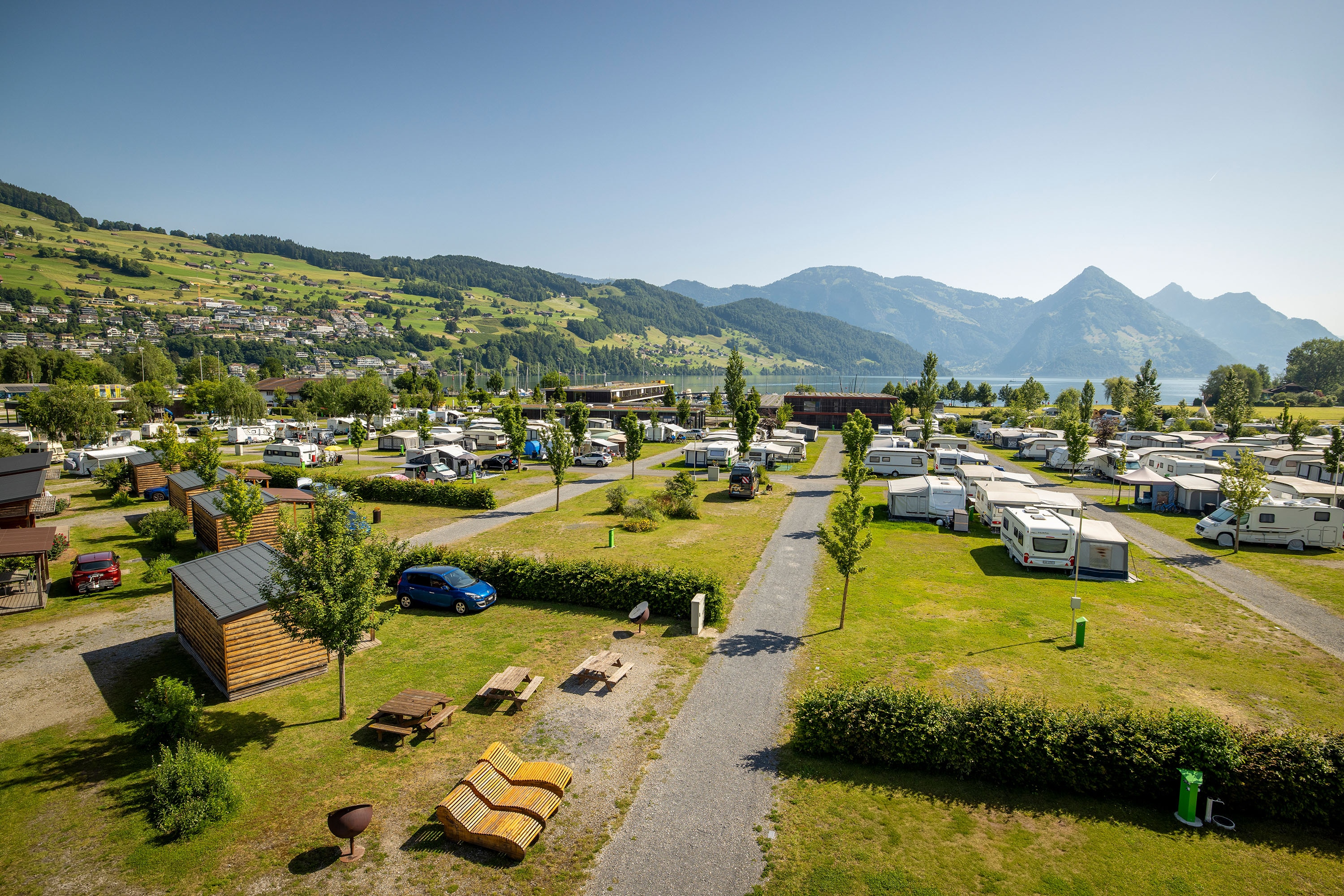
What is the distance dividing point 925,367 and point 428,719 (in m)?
82.4

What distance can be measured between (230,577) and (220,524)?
10.2m

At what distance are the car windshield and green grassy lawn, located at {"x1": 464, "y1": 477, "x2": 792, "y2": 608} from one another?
16.9ft

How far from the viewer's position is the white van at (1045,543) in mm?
21891

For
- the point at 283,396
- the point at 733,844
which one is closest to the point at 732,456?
the point at 733,844

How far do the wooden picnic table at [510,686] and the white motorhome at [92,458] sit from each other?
136 ft

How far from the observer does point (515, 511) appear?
3294 centimetres

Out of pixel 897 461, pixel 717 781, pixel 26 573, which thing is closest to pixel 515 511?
pixel 26 573

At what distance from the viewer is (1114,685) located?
1383 centimetres

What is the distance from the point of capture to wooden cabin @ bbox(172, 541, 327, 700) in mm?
13398

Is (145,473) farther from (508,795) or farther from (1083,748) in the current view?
(1083,748)

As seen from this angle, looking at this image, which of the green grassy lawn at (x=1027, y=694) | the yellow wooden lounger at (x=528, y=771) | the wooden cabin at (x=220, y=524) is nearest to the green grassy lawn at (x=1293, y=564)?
the green grassy lawn at (x=1027, y=694)

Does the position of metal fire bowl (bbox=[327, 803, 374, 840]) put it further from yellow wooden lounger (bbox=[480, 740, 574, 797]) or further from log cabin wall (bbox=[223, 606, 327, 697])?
log cabin wall (bbox=[223, 606, 327, 697])

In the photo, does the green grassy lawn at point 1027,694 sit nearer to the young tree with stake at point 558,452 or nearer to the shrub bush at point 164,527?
the young tree with stake at point 558,452

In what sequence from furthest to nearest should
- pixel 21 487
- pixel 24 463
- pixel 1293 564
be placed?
1. pixel 24 463
2. pixel 21 487
3. pixel 1293 564
